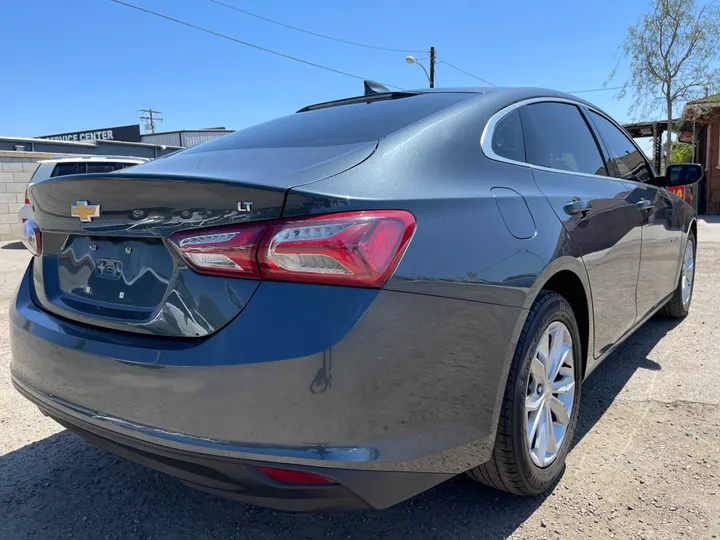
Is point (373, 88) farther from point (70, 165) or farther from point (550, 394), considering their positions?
point (70, 165)

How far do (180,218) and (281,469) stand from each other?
74 cm

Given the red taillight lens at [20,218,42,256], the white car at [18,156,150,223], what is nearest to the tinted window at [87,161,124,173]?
the white car at [18,156,150,223]

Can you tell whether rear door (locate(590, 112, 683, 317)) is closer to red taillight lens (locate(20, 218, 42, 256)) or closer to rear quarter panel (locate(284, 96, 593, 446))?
rear quarter panel (locate(284, 96, 593, 446))

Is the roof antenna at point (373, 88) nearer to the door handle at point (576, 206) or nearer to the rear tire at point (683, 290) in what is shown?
the door handle at point (576, 206)

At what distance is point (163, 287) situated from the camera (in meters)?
1.61

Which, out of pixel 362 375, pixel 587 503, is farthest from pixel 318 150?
pixel 587 503

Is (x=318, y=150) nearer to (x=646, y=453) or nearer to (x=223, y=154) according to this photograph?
(x=223, y=154)

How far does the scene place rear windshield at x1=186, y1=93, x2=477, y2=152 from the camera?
6.67 feet

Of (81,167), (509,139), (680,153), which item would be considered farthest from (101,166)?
(680,153)

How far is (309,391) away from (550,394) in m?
1.18

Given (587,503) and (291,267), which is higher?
(291,267)

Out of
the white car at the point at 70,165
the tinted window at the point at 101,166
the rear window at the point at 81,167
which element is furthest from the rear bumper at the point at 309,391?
the tinted window at the point at 101,166

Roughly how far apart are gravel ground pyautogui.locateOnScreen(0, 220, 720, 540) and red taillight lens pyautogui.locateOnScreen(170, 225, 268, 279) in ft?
3.44

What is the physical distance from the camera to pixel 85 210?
182 centimetres
